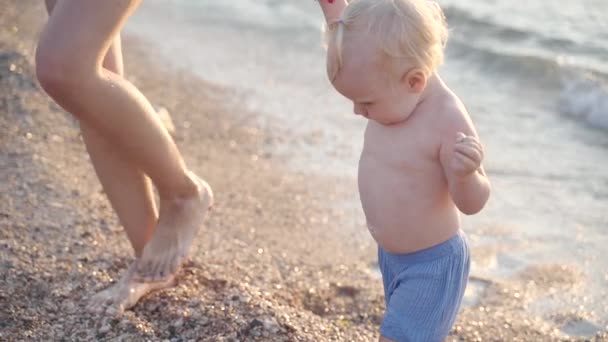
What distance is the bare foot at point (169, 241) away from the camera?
3.10 meters

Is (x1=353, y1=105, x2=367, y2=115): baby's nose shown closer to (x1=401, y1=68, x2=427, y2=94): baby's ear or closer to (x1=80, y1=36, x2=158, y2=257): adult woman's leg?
(x1=401, y1=68, x2=427, y2=94): baby's ear

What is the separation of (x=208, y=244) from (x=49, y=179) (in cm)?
77

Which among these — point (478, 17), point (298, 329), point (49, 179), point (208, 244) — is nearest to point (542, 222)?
point (208, 244)

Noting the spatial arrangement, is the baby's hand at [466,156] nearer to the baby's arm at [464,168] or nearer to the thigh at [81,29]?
the baby's arm at [464,168]

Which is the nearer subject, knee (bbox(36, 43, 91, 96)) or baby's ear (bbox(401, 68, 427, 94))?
baby's ear (bbox(401, 68, 427, 94))

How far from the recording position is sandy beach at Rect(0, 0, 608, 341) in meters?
2.99

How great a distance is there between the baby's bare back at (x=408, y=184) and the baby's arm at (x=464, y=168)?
41mm

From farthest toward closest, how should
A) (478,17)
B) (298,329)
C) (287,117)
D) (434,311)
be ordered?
(478,17), (287,117), (298,329), (434,311)

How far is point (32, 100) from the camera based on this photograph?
206 inches

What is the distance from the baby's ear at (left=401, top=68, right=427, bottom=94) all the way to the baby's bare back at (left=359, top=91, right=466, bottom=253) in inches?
3.0

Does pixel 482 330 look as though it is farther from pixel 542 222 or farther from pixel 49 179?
pixel 49 179

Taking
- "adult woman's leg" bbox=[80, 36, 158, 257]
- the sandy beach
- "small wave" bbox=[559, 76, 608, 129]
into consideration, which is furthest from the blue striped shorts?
"small wave" bbox=[559, 76, 608, 129]

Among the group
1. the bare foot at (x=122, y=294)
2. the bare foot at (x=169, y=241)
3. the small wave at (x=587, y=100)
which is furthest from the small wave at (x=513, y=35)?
the bare foot at (x=122, y=294)

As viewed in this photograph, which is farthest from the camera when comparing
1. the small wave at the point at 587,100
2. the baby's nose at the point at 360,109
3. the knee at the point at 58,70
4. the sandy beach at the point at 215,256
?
the small wave at the point at 587,100
